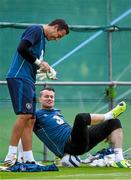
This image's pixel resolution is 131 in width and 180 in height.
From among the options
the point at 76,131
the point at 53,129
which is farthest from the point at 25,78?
the point at 53,129

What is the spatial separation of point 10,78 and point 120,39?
3.54 metres

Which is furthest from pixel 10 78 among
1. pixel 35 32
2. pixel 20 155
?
pixel 20 155

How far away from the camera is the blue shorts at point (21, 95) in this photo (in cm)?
886

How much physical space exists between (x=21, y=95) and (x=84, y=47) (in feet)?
10.8

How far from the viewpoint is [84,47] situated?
39.3 feet

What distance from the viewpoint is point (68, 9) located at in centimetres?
1200

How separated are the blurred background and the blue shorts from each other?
257 cm

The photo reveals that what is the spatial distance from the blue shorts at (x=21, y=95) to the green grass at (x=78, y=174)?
31.2 inches

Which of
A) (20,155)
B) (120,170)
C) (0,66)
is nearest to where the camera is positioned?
(120,170)

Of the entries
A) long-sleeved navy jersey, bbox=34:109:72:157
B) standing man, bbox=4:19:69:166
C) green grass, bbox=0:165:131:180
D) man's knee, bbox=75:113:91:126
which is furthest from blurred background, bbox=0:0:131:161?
green grass, bbox=0:165:131:180

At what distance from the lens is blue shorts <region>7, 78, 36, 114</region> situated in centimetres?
886

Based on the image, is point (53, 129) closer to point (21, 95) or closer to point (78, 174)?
point (21, 95)

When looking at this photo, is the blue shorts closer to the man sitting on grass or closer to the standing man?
the standing man

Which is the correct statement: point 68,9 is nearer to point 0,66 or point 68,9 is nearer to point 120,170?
point 0,66
